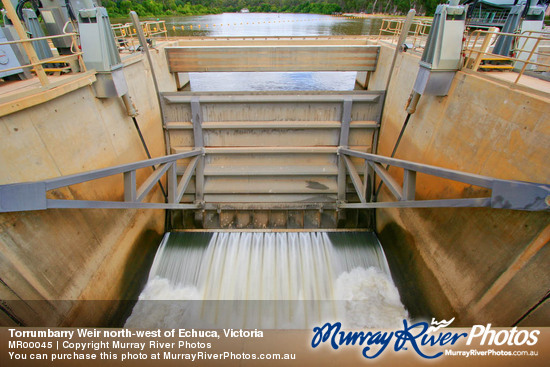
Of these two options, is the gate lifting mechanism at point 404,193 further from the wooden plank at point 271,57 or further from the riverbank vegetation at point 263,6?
the riverbank vegetation at point 263,6

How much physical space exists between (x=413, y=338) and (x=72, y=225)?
19.4ft

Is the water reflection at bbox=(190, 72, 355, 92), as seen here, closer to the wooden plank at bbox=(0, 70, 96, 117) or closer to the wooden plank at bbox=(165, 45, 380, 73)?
the wooden plank at bbox=(165, 45, 380, 73)

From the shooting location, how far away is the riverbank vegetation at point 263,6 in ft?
164

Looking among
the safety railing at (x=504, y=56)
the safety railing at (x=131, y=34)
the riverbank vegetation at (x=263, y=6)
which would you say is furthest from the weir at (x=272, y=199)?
the riverbank vegetation at (x=263, y=6)

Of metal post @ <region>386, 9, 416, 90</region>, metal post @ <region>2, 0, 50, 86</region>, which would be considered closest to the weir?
metal post @ <region>386, 9, 416, 90</region>

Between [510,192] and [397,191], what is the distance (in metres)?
2.52

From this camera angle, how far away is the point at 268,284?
771 centimetres

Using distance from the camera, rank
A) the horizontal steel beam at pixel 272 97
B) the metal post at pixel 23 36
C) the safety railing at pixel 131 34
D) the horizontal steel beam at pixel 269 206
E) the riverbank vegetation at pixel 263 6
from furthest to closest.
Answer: the riverbank vegetation at pixel 263 6
the horizontal steel beam at pixel 269 206
the horizontal steel beam at pixel 272 97
the safety railing at pixel 131 34
the metal post at pixel 23 36

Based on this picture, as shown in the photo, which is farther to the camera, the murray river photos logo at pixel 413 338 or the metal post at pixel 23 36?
the metal post at pixel 23 36

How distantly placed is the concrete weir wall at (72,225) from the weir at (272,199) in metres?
Answer: 0.03

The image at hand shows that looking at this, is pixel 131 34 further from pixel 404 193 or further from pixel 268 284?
pixel 404 193

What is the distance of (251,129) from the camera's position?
Result: 949 cm

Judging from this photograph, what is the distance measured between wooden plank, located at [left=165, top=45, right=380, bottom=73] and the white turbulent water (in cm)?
583

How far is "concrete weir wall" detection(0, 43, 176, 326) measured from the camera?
4367 millimetres
